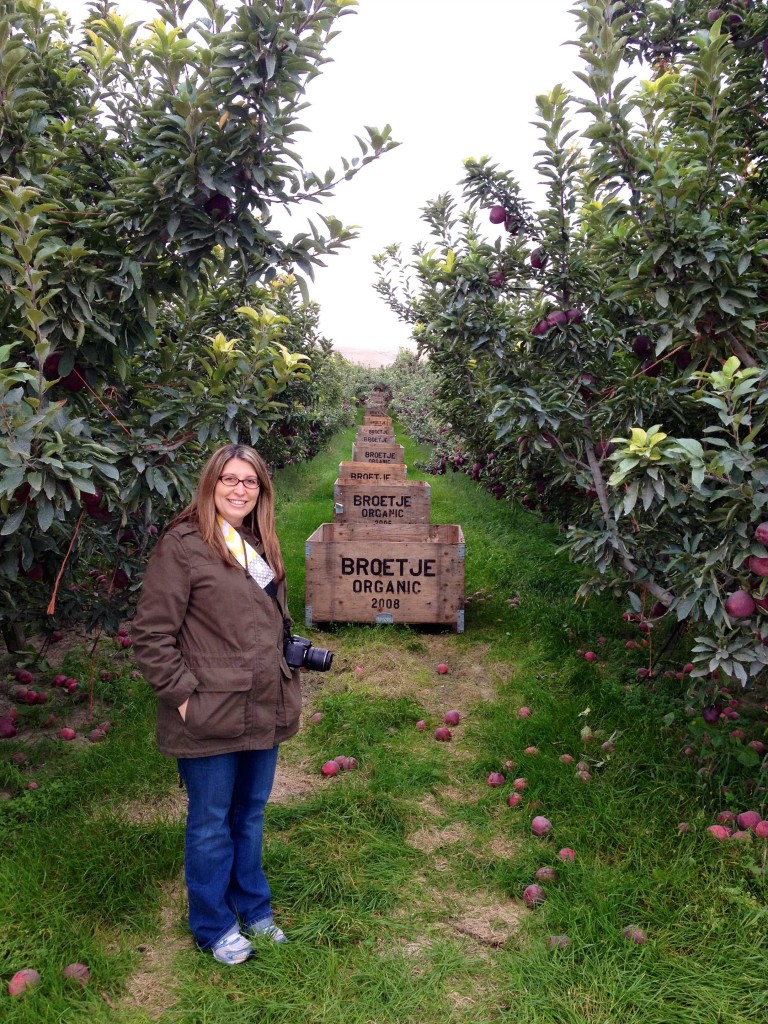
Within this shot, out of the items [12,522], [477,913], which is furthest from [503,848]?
[12,522]

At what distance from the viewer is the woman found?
223 cm

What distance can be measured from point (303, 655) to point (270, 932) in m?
0.99

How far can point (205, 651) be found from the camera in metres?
2.28

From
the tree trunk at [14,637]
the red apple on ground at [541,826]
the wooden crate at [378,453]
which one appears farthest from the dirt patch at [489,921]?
the wooden crate at [378,453]

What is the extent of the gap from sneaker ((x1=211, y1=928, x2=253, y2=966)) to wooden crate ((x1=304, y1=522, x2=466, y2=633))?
3.35 m

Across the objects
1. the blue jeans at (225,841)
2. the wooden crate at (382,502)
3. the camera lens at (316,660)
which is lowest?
the blue jeans at (225,841)

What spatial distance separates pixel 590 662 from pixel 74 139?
4.11 meters

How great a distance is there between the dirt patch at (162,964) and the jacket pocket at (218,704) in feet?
2.90

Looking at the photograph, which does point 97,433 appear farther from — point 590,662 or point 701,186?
point 590,662

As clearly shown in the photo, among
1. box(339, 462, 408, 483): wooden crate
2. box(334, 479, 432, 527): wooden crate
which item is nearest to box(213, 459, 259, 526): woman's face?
box(334, 479, 432, 527): wooden crate

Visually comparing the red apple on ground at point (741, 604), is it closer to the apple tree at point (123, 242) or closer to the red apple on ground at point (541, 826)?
the red apple on ground at point (541, 826)

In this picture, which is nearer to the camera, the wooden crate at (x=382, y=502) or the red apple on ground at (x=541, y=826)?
the red apple on ground at (x=541, y=826)

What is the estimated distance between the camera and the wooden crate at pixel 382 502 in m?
7.38

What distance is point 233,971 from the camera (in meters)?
2.39
